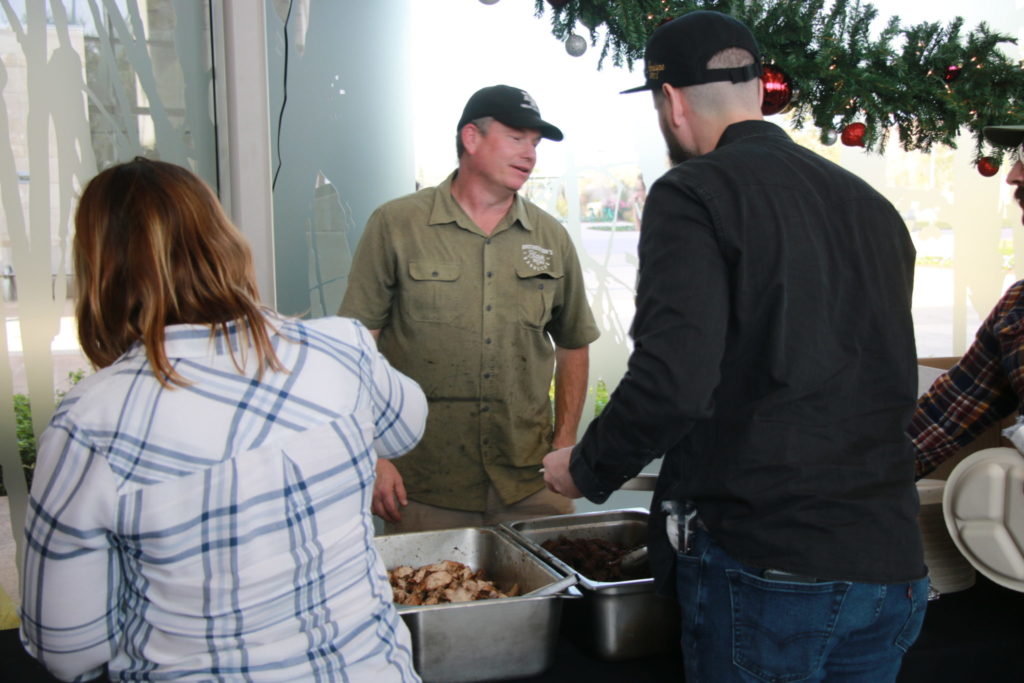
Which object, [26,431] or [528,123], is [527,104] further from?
[26,431]

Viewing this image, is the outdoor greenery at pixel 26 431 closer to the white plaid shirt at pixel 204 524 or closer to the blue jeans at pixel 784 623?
the white plaid shirt at pixel 204 524

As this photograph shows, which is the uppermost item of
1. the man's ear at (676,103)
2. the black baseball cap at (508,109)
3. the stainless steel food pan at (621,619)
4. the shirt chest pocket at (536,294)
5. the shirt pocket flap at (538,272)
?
the black baseball cap at (508,109)

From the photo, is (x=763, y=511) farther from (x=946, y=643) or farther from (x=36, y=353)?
(x=36, y=353)

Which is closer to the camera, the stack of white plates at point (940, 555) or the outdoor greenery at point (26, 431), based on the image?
the stack of white plates at point (940, 555)

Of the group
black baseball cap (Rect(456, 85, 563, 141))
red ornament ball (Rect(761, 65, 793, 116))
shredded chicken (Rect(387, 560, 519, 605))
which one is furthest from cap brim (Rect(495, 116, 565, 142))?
shredded chicken (Rect(387, 560, 519, 605))

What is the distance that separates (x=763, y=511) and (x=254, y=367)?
680 millimetres

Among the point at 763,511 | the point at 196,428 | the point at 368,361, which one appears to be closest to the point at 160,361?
the point at 196,428

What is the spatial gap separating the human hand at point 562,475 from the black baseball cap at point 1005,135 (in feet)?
3.98

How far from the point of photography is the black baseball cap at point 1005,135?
1837mm

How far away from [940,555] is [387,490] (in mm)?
1167

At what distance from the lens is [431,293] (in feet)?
7.07

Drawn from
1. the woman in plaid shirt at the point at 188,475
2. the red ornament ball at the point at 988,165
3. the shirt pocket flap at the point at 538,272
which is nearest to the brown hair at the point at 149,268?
the woman in plaid shirt at the point at 188,475

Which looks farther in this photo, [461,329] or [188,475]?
[461,329]

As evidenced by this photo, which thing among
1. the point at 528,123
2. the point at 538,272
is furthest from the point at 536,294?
the point at 528,123
